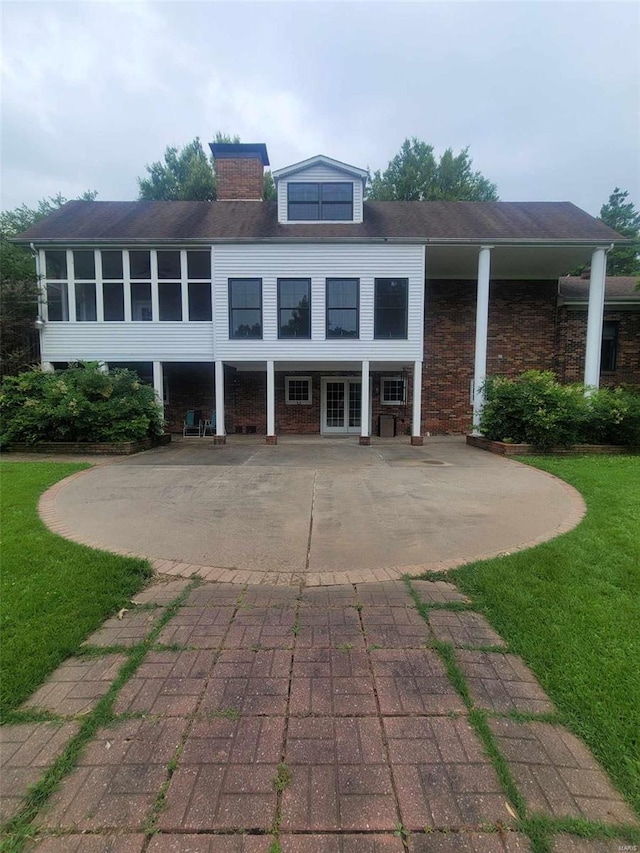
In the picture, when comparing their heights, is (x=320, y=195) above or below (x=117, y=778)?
above

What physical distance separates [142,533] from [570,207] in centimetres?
1817

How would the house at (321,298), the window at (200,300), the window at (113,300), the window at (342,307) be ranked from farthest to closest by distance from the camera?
the window at (113,300)
the window at (200,300)
the window at (342,307)
the house at (321,298)

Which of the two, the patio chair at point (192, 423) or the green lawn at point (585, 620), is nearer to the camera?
the green lawn at point (585, 620)

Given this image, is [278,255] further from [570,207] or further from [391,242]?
[570,207]

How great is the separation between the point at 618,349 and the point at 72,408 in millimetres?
18902

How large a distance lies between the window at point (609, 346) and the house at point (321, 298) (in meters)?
0.21

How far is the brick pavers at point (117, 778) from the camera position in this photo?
1.58 m

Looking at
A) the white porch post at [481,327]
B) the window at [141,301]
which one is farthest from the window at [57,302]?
the white porch post at [481,327]

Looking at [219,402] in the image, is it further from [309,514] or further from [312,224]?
[309,514]

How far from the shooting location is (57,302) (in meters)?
14.7

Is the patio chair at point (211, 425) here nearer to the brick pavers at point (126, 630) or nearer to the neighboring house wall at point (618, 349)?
the neighboring house wall at point (618, 349)

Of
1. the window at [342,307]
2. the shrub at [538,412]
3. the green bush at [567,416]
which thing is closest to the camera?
the green bush at [567,416]

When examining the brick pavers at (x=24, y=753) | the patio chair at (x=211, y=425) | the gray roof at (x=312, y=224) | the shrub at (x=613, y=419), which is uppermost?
the gray roof at (x=312, y=224)

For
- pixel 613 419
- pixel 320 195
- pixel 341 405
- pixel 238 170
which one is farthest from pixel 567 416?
pixel 238 170
